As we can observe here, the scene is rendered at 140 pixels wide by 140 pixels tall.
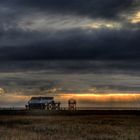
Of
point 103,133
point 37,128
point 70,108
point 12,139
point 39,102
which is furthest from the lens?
point 70,108

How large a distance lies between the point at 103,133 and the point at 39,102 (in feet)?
172

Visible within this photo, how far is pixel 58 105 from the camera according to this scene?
98.1 metres

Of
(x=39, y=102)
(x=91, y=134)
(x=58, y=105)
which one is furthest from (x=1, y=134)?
(x=58, y=105)

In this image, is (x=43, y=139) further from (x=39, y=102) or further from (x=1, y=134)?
(x=39, y=102)

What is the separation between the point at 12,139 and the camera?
34.6 metres

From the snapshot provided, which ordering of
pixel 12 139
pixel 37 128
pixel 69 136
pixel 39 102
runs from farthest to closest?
pixel 39 102
pixel 37 128
pixel 69 136
pixel 12 139

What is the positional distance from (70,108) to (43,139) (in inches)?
2519

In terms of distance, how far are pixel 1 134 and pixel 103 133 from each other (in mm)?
8979

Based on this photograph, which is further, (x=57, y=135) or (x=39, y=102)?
(x=39, y=102)

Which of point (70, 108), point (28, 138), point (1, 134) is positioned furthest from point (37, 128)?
point (70, 108)

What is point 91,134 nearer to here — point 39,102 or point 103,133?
point 103,133

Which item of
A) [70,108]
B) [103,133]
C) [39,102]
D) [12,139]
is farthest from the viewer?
[70,108]

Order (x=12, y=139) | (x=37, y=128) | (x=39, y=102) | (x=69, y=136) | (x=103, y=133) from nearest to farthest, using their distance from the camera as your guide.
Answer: (x=12, y=139), (x=69, y=136), (x=103, y=133), (x=37, y=128), (x=39, y=102)

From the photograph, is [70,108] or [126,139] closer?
[126,139]
